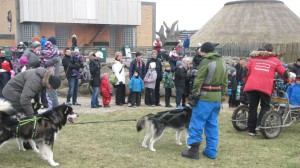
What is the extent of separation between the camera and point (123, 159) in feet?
20.6

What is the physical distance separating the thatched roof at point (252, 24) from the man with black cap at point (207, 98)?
4800cm

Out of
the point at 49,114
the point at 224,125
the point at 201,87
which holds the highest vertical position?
the point at 201,87

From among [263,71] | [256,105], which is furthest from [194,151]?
[263,71]

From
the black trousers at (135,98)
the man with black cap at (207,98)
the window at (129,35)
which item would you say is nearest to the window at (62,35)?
the window at (129,35)

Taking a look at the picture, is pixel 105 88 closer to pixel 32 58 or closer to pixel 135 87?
pixel 135 87

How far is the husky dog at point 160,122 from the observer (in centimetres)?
680

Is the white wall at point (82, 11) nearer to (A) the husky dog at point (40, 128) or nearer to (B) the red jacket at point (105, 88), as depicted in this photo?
(B) the red jacket at point (105, 88)

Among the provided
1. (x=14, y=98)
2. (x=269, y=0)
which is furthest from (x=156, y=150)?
(x=269, y=0)

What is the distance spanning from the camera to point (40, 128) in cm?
571

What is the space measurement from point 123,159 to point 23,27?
24.6 meters

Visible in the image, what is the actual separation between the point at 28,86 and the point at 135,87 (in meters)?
6.19

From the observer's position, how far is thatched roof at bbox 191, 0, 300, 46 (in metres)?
53.9

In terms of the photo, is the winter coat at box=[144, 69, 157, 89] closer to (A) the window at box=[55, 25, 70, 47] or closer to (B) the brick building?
(B) the brick building

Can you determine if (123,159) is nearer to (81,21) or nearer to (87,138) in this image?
(87,138)
